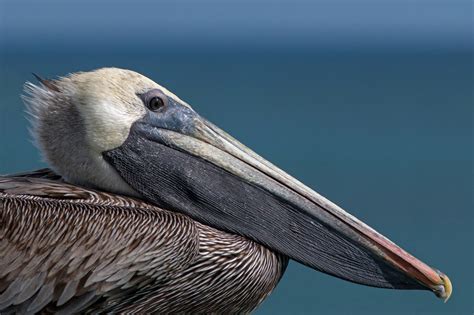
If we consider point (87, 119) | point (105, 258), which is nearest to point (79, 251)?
point (105, 258)

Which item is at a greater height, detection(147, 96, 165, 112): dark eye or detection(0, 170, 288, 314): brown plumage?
detection(147, 96, 165, 112): dark eye

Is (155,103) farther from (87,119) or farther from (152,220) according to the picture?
(152,220)

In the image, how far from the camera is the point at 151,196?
567 centimetres

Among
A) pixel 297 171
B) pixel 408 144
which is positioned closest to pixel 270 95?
pixel 408 144

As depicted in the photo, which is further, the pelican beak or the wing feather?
the pelican beak

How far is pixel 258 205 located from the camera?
5645 mm

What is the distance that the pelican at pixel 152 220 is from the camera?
17.7 ft

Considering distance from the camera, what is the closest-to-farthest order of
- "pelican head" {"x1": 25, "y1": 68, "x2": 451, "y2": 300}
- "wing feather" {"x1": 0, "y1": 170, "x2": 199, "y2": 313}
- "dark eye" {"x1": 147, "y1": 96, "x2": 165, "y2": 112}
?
"wing feather" {"x1": 0, "y1": 170, "x2": 199, "y2": 313}
"pelican head" {"x1": 25, "y1": 68, "x2": 451, "y2": 300}
"dark eye" {"x1": 147, "y1": 96, "x2": 165, "y2": 112}

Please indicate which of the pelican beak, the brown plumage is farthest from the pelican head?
the brown plumage

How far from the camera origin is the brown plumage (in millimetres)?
5379

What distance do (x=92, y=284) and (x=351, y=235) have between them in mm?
1176

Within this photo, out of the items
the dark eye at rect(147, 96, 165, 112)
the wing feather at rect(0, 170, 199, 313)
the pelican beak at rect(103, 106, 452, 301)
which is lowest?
the wing feather at rect(0, 170, 199, 313)

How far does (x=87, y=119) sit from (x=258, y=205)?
2.84ft

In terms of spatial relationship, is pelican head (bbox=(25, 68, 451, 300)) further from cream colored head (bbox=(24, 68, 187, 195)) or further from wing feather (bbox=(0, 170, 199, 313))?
wing feather (bbox=(0, 170, 199, 313))
